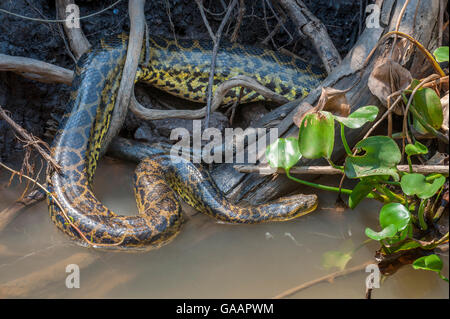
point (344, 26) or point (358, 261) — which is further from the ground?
point (344, 26)

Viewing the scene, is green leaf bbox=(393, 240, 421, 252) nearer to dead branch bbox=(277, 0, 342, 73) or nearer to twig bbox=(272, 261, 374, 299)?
twig bbox=(272, 261, 374, 299)

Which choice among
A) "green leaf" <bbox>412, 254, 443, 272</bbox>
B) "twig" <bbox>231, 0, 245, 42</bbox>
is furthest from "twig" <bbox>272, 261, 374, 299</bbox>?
"twig" <bbox>231, 0, 245, 42</bbox>

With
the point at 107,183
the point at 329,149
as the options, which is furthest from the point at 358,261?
the point at 107,183

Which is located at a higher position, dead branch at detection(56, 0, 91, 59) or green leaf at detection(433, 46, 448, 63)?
dead branch at detection(56, 0, 91, 59)

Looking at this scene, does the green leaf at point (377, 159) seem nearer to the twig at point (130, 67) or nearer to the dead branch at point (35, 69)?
the twig at point (130, 67)

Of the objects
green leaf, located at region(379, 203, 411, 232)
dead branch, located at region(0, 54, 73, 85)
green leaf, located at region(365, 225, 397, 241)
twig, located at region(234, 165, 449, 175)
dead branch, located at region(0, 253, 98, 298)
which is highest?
dead branch, located at region(0, 54, 73, 85)

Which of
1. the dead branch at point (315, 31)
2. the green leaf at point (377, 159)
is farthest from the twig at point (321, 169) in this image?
the dead branch at point (315, 31)

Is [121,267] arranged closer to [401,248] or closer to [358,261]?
[358,261]
